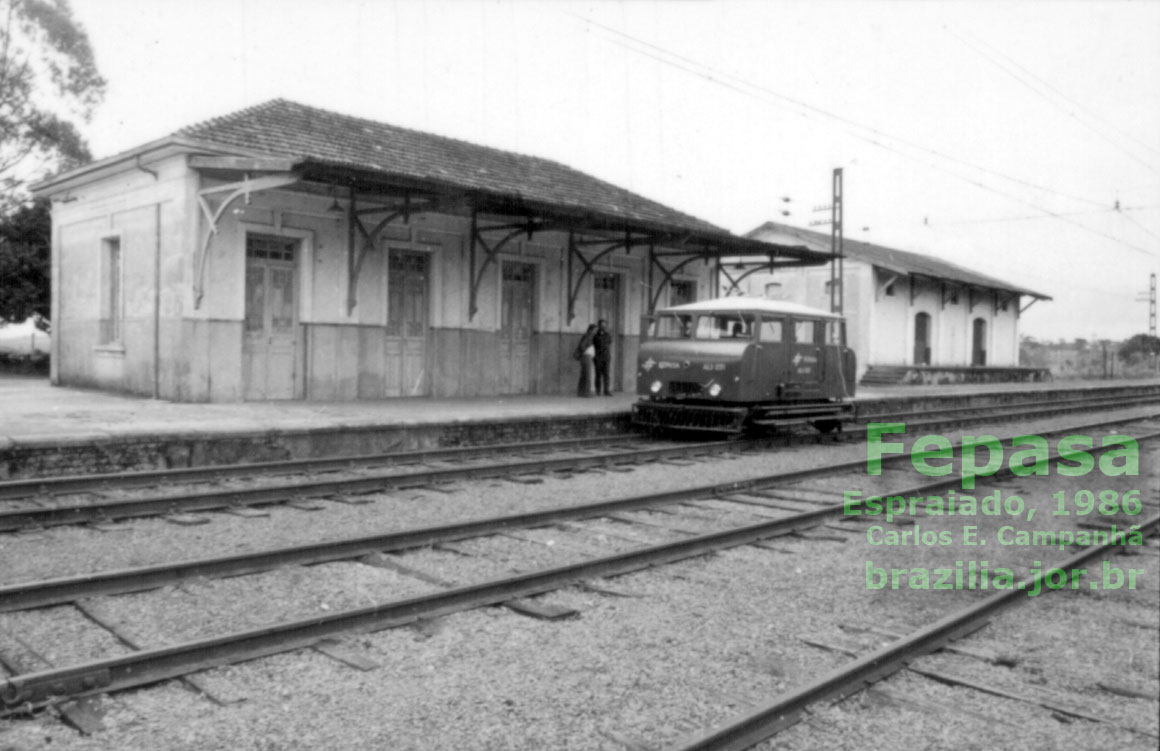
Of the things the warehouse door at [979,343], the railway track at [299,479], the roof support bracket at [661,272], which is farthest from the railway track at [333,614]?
the warehouse door at [979,343]

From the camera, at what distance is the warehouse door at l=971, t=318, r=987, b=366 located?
38875mm

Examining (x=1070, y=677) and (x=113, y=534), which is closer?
(x=1070, y=677)

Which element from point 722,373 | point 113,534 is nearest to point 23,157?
point 722,373

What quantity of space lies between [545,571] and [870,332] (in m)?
28.2

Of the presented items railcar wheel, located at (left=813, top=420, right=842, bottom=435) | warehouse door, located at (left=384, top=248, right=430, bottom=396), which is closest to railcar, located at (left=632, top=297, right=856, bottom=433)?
railcar wheel, located at (left=813, top=420, right=842, bottom=435)

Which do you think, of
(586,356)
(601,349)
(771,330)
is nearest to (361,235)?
(586,356)

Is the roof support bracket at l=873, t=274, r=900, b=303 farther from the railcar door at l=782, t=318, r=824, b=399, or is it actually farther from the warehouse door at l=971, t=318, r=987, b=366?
the railcar door at l=782, t=318, r=824, b=399

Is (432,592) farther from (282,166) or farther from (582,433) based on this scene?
(582,433)

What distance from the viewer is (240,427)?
10.8 metres

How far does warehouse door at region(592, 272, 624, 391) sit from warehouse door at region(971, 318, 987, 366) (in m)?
23.2

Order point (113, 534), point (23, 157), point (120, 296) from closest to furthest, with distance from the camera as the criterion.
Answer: point (113, 534)
point (120, 296)
point (23, 157)

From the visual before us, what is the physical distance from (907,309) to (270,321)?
25474 millimetres

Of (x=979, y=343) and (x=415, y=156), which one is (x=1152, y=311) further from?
(x=415, y=156)

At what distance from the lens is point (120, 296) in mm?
16000
